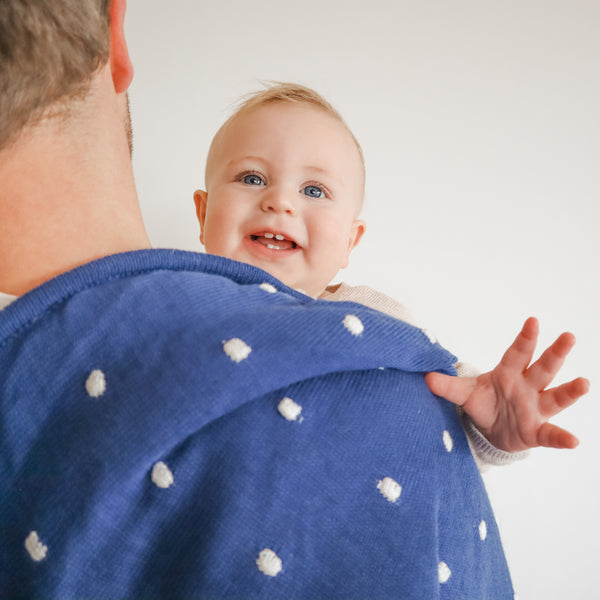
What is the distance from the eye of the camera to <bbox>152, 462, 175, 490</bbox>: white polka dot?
1.51ft

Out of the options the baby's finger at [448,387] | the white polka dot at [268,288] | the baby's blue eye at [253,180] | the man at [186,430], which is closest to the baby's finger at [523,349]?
the baby's finger at [448,387]

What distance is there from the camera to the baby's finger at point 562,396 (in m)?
0.70

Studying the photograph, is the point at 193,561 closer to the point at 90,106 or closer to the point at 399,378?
the point at 399,378

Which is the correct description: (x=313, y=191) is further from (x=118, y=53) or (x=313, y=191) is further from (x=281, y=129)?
(x=118, y=53)

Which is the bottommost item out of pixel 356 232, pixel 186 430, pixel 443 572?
pixel 356 232

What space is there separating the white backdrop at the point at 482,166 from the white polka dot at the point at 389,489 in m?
1.19

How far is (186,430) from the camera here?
0.45 m

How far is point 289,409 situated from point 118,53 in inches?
19.1

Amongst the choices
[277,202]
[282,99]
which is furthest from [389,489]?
[282,99]

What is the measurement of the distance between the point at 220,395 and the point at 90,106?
1.23 feet

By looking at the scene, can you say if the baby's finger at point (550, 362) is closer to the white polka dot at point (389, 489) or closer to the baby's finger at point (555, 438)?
the baby's finger at point (555, 438)

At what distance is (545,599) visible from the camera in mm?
1676

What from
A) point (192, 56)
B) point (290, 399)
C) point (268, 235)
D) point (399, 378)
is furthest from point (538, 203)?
point (290, 399)

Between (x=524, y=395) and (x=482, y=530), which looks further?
(x=524, y=395)
